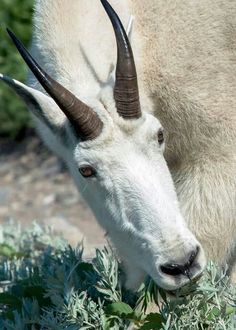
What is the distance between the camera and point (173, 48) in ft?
18.5

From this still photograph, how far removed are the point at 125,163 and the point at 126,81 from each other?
39 centimetres

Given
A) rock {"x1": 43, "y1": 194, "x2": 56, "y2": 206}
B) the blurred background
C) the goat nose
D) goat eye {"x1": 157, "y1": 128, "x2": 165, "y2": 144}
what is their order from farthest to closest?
rock {"x1": 43, "y1": 194, "x2": 56, "y2": 206} < the blurred background < goat eye {"x1": 157, "y1": 128, "x2": 165, "y2": 144} < the goat nose

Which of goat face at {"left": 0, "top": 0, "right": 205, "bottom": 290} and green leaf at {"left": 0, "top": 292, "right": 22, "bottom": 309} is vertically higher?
goat face at {"left": 0, "top": 0, "right": 205, "bottom": 290}

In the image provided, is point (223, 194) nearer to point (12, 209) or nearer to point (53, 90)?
point (53, 90)

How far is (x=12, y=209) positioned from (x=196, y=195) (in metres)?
4.19

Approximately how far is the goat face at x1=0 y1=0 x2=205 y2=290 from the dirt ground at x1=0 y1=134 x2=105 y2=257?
2.75 m

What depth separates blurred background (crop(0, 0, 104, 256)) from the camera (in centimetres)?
943

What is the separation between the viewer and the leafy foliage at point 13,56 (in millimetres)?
10530

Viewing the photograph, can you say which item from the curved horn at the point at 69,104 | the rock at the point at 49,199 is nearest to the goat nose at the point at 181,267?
the curved horn at the point at 69,104

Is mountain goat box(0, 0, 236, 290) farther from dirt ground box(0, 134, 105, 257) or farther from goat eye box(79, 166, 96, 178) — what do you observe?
dirt ground box(0, 134, 105, 257)

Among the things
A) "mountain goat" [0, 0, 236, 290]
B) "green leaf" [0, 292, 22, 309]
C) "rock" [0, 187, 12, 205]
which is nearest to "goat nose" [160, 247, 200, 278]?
"mountain goat" [0, 0, 236, 290]

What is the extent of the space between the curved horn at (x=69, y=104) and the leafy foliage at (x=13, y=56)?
5210 millimetres

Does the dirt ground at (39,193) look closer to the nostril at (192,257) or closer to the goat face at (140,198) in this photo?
the goat face at (140,198)

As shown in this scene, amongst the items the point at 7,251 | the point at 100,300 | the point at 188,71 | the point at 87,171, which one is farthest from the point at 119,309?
the point at 7,251
